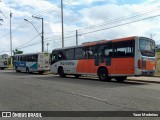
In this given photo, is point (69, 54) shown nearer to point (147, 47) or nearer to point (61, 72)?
point (61, 72)

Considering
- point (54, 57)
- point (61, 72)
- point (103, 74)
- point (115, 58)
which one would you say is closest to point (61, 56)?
point (54, 57)

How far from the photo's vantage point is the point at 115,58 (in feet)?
68.3

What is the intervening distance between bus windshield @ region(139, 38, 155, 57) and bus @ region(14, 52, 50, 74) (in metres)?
18.8

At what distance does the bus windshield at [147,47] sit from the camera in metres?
19.5

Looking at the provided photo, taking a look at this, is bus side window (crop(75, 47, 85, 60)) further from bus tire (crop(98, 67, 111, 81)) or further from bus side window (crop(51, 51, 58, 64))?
bus side window (crop(51, 51, 58, 64))

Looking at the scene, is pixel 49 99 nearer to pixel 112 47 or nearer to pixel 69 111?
pixel 69 111

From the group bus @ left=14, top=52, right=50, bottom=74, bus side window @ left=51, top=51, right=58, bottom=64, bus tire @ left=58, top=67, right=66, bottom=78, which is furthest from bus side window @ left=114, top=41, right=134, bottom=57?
bus @ left=14, top=52, right=50, bottom=74

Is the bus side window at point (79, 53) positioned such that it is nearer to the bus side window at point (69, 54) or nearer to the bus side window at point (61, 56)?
the bus side window at point (69, 54)

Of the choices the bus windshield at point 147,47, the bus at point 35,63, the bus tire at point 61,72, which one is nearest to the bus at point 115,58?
the bus windshield at point 147,47

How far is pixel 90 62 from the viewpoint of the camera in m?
23.6

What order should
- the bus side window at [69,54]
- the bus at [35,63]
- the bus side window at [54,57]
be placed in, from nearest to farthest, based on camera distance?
the bus side window at [69,54]
the bus side window at [54,57]
the bus at [35,63]

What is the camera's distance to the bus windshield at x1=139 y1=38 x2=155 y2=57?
19.5m

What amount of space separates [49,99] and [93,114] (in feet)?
11.9

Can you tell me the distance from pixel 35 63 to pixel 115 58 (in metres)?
18.2
